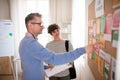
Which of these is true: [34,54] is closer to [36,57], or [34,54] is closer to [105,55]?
[36,57]

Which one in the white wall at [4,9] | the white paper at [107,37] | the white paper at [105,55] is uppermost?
the white wall at [4,9]

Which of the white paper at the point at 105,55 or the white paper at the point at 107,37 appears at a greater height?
the white paper at the point at 107,37

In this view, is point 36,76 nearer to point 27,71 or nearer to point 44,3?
point 27,71

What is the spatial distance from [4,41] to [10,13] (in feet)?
3.55

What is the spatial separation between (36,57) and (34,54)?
0.03 meters

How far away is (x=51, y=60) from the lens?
4.94 ft

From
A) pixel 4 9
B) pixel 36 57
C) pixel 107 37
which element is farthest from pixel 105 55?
pixel 4 9

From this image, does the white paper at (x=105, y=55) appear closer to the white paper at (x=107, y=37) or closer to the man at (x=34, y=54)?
the white paper at (x=107, y=37)

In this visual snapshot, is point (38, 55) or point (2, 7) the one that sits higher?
point (2, 7)

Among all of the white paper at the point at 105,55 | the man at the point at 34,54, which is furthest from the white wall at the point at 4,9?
the white paper at the point at 105,55

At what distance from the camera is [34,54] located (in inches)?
62.3

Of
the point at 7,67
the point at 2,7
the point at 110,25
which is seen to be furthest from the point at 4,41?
the point at 110,25

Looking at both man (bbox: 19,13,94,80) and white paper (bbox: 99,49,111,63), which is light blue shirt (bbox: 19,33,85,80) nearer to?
man (bbox: 19,13,94,80)

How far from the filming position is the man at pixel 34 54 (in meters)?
1.51
